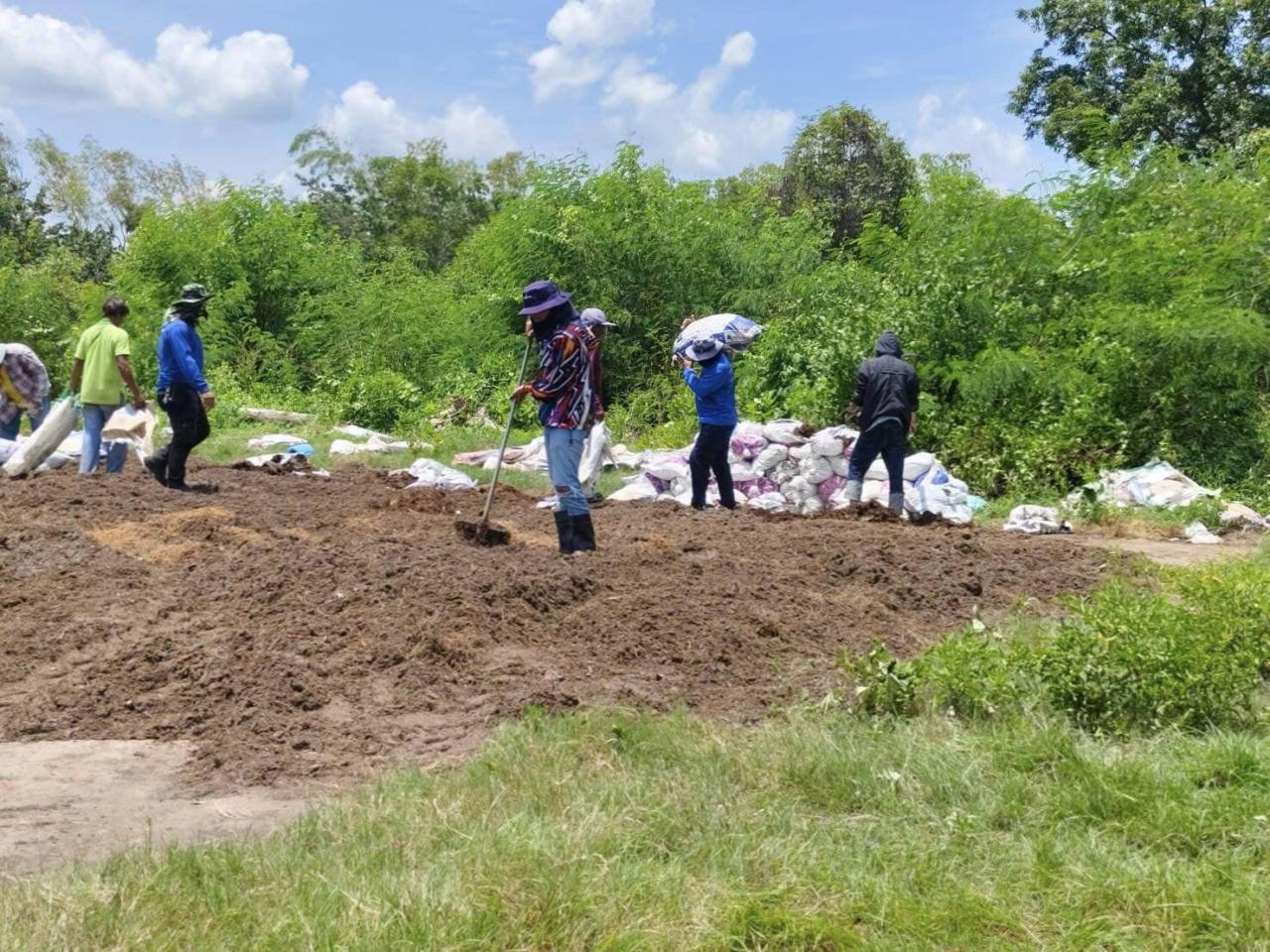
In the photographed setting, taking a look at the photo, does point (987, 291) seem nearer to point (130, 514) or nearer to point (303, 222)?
point (130, 514)

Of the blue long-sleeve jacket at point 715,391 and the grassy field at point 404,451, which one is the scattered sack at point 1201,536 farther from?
the grassy field at point 404,451

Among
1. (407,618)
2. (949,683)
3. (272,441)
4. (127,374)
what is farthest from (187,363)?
(949,683)

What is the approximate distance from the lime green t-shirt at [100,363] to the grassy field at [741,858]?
7460mm

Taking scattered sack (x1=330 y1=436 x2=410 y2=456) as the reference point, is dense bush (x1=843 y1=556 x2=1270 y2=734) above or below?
below

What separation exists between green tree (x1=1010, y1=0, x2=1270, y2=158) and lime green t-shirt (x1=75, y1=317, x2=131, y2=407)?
18.1 meters

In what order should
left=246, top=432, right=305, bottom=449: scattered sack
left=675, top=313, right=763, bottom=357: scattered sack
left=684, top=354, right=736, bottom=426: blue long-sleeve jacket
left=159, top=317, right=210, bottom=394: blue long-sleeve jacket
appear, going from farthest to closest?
1. left=246, top=432, right=305, bottom=449: scattered sack
2. left=675, top=313, right=763, bottom=357: scattered sack
3. left=684, top=354, right=736, bottom=426: blue long-sleeve jacket
4. left=159, top=317, right=210, bottom=394: blue long-sleeve jacket

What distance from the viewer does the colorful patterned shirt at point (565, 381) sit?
25.4ft

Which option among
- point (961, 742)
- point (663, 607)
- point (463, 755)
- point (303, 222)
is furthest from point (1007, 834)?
point (303, 222)

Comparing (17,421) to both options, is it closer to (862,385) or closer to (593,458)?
(593,458)

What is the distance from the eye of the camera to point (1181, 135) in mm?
24406

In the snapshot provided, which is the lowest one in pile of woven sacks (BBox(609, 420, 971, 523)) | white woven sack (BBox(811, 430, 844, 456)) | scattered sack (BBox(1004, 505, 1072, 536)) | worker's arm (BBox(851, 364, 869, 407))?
scattered sack (BBox(1004, 505, 1072, 536))

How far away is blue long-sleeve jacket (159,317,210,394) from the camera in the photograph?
32.5ft

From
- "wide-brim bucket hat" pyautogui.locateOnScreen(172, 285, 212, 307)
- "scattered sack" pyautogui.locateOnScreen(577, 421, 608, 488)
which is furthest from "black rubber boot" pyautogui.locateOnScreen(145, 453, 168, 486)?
"scattered sack" pyautogui.locateOnScreen(577, 421, 608, 488)

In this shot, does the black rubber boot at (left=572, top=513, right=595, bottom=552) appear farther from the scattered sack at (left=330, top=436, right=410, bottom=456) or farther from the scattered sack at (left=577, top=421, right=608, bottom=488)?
the scattered sack at (left=330, top=436, right=410, bottom=456)
